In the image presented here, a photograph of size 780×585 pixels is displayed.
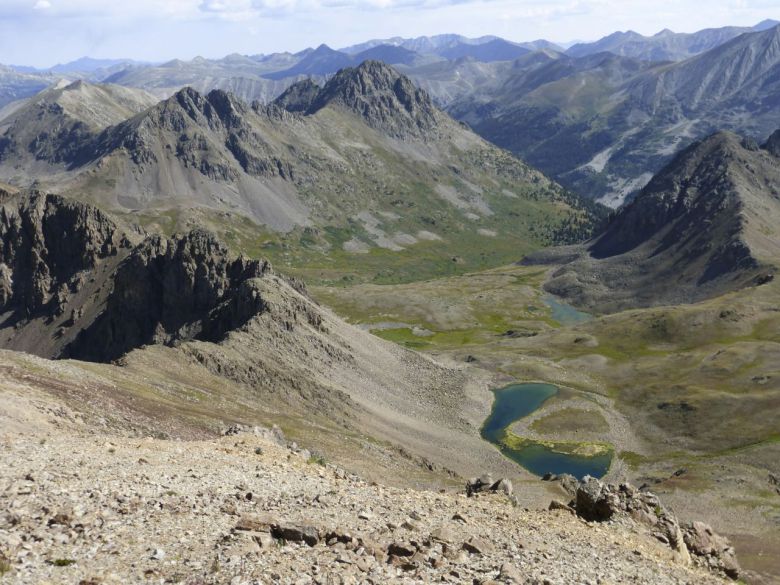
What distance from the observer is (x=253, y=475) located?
143 feet

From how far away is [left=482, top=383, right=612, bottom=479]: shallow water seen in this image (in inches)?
5374

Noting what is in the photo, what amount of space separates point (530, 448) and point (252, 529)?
394ft

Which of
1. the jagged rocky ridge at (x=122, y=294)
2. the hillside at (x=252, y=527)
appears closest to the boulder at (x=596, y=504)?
the hillside at (x=252, y=527)

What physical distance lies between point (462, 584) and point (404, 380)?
12269 cm

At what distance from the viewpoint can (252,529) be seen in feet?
110

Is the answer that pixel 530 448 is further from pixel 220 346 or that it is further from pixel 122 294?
pixel 122 294

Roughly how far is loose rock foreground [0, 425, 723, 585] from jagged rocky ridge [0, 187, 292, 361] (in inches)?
3792

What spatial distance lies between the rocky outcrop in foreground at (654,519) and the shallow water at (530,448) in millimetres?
75400

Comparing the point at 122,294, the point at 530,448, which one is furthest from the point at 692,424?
the point at 122,294

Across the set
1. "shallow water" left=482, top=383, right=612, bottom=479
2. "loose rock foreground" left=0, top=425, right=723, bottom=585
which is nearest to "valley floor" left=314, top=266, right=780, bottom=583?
"shallow water" left=482, top=383, right=612, bottom=479

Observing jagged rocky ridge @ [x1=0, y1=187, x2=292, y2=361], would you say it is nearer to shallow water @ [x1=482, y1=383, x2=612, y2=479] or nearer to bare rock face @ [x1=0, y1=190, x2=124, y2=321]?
bare rock face @ [x1=0, y1=190, x2=124, y2=321]

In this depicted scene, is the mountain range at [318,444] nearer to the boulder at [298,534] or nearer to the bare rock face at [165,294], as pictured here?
the boulder at [298,534]

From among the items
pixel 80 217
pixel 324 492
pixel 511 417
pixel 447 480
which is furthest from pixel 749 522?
pixel 80 217

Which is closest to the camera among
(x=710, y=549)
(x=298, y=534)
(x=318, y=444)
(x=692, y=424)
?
(x=298, y=534)
